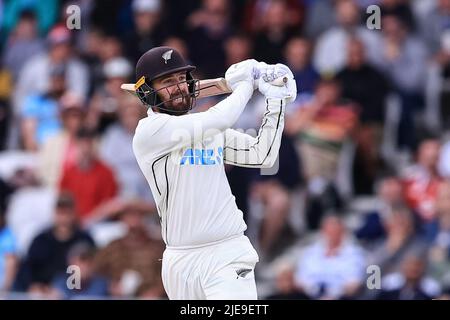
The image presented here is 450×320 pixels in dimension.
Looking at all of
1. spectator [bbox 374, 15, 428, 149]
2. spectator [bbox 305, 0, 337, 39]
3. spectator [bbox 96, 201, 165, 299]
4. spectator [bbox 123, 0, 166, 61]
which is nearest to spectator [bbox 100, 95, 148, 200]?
spectator [bbox 96, 201, 165, 299]

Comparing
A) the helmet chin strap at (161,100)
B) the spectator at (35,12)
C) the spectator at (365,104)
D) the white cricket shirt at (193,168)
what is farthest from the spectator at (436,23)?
the helmet chin strap at (161,100)

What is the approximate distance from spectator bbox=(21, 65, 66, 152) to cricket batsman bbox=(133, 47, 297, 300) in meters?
5.74

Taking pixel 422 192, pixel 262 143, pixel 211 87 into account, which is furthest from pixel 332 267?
pixel 262 143

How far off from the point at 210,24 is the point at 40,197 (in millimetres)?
2482

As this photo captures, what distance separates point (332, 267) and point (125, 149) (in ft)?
7.99

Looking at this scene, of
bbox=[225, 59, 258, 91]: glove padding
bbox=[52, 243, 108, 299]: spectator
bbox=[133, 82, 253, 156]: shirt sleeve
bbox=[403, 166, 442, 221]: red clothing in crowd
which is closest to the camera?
bbox=[133, 82, 253, 156]: shirt sleeve

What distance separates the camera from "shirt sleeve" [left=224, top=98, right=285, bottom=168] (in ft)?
27.9

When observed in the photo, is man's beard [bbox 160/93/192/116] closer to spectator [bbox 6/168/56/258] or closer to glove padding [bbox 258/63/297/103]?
glove padding [bbox 258/63/297/103]

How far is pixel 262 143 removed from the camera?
8531mm

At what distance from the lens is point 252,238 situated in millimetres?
13219

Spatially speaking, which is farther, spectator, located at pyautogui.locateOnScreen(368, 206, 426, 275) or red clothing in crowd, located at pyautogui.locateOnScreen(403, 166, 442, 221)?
red clothing in crowd, located at pyautogui.locateOnScreen(403, 166, 442, 221)

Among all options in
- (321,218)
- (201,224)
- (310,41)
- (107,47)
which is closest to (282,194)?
(321,218)

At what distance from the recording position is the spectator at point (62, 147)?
13.7 meters

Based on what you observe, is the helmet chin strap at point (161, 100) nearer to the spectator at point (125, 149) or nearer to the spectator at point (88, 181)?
the spectator at point (125, 149)
